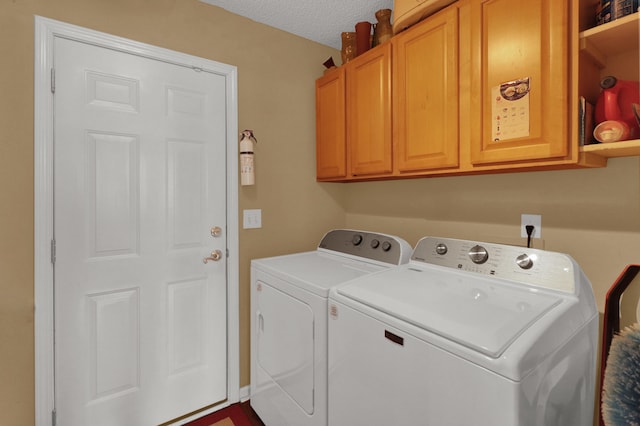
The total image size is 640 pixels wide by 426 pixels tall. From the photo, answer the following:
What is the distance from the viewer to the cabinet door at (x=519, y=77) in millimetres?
1034

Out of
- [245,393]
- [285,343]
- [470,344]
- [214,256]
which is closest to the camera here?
[470,344]

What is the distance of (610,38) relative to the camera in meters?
1.03

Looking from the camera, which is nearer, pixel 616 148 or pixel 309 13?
pixel 616 148

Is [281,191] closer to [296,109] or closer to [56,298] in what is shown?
[296,109]

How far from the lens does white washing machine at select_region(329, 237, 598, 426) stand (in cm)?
75

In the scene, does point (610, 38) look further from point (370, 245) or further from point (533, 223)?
point (370, 245)

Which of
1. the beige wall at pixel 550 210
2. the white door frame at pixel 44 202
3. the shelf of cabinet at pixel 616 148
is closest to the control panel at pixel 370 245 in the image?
the beige wall at pixel 550 210

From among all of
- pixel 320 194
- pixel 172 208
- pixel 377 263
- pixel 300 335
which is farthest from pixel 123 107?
pixel 377 263

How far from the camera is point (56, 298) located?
145 cm

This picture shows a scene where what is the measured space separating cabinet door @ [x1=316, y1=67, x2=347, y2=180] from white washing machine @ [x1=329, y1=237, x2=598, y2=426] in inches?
36.7

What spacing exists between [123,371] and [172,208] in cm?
91

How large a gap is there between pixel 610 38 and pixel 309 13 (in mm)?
1497

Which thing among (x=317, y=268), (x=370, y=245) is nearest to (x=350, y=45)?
(x=370, y=245)

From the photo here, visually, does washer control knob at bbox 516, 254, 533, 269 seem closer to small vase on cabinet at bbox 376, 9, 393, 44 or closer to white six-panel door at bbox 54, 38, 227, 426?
small vase on cabinet at bbox 376, 9, 393, 44
